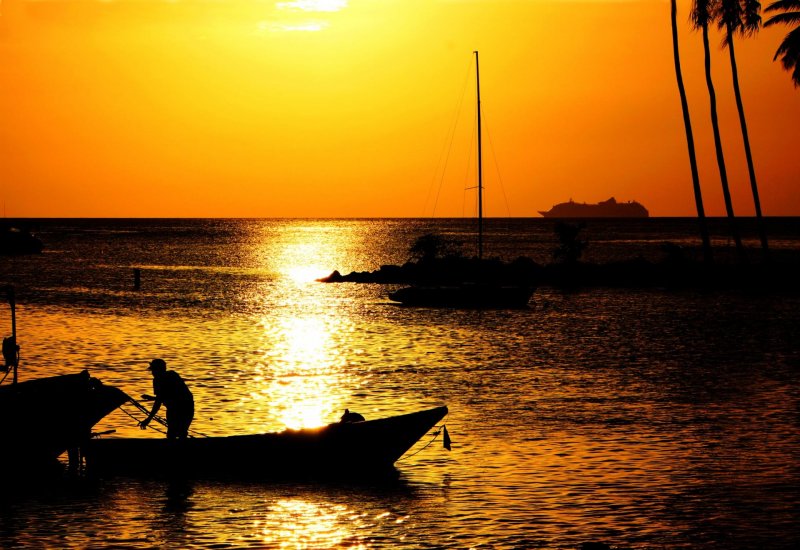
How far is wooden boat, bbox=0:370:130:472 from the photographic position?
76.3ft

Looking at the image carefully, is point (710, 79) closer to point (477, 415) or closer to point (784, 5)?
point (784, 5)

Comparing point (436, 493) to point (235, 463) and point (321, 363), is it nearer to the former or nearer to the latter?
point (235, 463)

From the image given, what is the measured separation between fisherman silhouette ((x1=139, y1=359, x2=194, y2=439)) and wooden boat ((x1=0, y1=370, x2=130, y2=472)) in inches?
59.5

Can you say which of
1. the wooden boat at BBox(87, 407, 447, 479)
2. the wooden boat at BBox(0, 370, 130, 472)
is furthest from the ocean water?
the wooden boat at BBox(0, 370, 130, 472)

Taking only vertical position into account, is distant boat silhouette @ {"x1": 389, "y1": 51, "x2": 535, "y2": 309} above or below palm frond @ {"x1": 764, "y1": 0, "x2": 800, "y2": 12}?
below

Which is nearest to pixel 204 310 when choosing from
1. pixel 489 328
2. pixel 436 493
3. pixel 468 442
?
pixel 489 328

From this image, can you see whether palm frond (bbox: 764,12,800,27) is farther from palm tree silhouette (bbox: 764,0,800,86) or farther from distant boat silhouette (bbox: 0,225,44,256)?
distant boat silhouette (bbox: 0,225,44,256)

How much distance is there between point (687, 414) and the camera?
3116 cm

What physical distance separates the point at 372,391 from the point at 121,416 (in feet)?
29.2

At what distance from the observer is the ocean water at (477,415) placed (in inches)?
757

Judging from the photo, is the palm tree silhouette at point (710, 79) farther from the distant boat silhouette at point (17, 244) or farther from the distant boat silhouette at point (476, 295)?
the distant boat silhouette at point (17, 244)

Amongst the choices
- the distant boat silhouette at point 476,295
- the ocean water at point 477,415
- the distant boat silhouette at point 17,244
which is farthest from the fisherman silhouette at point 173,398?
the distant boat silhouette at point 17,244

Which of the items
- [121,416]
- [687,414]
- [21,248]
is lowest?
[687,414]

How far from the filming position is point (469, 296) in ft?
244
